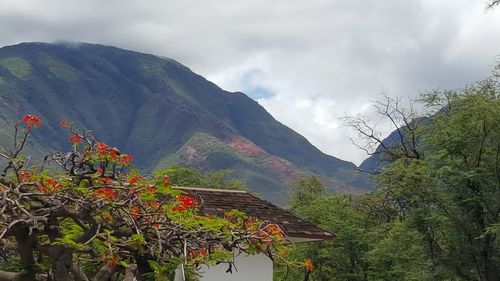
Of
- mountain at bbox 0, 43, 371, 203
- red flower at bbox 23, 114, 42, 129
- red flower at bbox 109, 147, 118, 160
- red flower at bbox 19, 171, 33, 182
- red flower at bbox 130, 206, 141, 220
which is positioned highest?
mountain at bbox 0, 43, 371, 203

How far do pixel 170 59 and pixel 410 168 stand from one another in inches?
4939

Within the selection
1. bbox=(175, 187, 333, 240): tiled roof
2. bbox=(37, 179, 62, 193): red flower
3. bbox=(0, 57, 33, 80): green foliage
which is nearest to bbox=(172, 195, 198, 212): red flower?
bbox=(37, 179, 62, 193): red flower

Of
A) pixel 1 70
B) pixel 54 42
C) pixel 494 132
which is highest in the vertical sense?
pixel 54 42

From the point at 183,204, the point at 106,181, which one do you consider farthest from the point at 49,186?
the point at 183,204

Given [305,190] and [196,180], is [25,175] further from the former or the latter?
[305,190]

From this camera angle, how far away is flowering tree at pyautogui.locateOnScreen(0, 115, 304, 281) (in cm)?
629

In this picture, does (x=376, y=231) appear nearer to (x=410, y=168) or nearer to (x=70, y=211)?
(x=410, y=168)

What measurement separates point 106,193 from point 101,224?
0.97 feet

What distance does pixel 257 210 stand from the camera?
1797cm

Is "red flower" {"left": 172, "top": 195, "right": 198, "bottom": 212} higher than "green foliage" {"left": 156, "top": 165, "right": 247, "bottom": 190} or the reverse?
the reverse

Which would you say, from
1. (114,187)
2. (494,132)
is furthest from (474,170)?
(114,187)

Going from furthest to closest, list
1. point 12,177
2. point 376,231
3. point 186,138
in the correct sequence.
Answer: point 186,138, point 376,231, point 12,177

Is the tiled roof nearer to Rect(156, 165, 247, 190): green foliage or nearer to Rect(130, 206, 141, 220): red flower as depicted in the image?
Rect(130, 206, 141, 220): red flower

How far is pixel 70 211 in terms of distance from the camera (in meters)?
6.37
